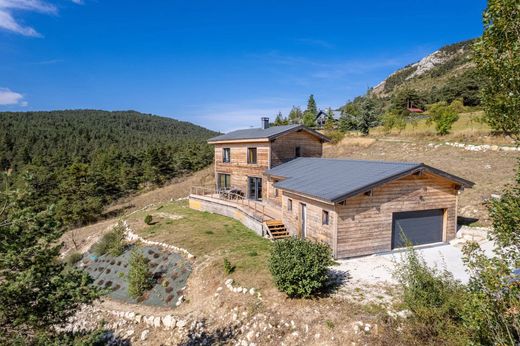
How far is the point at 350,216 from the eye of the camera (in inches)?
558

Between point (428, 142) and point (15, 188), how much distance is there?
36.0 m

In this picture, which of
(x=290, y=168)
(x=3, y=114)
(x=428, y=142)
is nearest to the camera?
(x=290, y=168)

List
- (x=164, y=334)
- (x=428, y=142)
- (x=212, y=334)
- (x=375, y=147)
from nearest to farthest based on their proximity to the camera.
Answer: (x=212, y=334) → (x=164, y=334) → (x=428, y=142) → (x=375, y=147)

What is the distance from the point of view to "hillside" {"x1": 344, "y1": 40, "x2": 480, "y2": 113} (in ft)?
192

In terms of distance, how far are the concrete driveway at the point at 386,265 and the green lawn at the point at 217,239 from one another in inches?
138

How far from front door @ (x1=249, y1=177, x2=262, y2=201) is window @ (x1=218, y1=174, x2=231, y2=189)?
10.8 feet

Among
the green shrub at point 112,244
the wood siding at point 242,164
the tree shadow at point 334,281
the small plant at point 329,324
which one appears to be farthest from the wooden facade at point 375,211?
the green shrub at point 112,244

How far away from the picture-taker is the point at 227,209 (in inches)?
981

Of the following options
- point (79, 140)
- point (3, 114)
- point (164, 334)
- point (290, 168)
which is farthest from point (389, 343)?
point (3, 114)

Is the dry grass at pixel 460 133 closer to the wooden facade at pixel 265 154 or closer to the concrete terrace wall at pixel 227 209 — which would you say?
the wooden facade at pixel 265 154

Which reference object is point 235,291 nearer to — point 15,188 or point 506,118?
point 15,188

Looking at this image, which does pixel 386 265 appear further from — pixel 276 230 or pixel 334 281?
pixel 276 230

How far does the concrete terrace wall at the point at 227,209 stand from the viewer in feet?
67.1

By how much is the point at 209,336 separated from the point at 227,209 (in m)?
14.3
